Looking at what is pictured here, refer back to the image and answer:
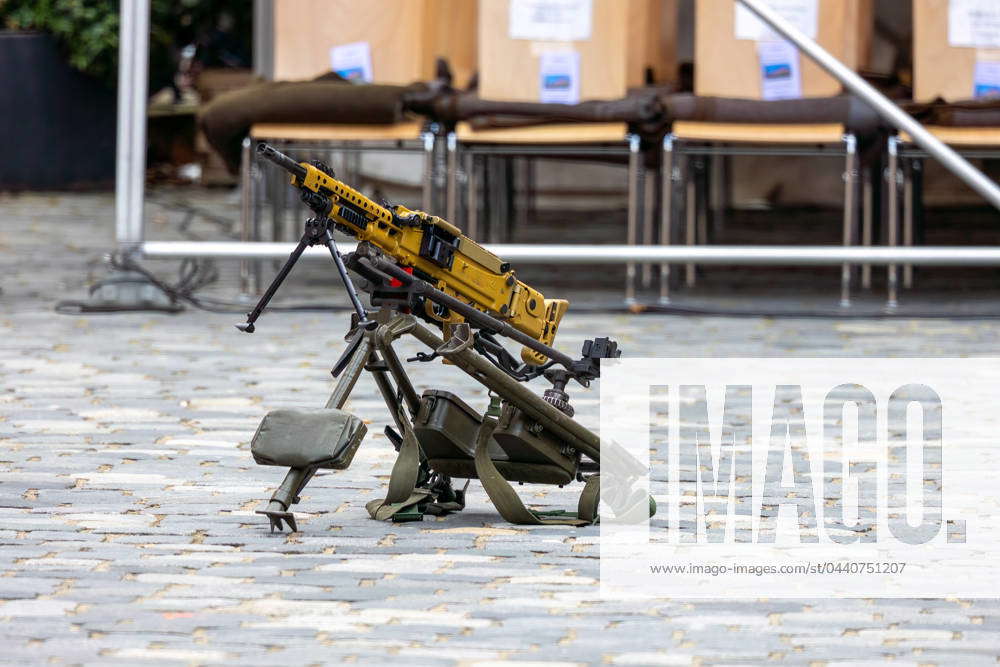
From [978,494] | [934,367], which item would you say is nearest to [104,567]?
[978,494]

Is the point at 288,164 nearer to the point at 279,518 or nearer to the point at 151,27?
the point at 279,518

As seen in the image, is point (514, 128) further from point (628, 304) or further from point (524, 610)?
point (524, 610)

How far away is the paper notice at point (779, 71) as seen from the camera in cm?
835

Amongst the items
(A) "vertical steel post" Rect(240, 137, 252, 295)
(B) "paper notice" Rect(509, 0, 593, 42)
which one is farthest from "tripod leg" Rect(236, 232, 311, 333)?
(B) "paper notice" Rect(509, 0, 593, 42)

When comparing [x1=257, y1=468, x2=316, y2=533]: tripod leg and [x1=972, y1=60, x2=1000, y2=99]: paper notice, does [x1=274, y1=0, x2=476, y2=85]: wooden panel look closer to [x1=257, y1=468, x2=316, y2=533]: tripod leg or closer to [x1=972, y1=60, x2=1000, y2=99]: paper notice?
[x1=972, y1=60, x2=1000, y2=99]: paper notice

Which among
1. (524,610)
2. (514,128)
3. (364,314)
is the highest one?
(514,128)

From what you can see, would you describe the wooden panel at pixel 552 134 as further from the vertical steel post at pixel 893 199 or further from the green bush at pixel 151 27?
the green bush at pixel 151 27

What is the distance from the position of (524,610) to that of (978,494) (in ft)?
5.58

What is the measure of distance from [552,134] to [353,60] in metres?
1.10

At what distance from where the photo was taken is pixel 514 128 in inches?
328

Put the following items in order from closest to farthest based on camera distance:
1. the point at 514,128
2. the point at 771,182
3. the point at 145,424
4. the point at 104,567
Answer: the point at 104,567
the point at 145,424
the point at 514,128
the point at 771,182

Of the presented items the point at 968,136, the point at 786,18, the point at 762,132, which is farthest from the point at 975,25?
the point at 762,132

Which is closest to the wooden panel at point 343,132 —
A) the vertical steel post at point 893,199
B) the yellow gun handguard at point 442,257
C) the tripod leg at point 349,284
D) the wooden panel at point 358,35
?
the wooden panel at point 358,35

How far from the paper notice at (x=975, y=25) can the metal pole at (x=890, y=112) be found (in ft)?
3.71
